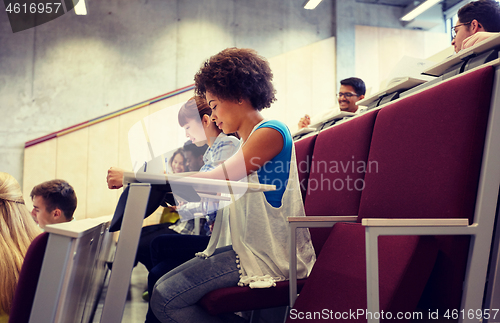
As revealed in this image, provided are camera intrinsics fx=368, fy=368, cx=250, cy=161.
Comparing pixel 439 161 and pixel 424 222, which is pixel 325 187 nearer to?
pixel 439 161

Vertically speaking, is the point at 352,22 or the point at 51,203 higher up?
the point at 352,22

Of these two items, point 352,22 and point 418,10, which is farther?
point 352,22

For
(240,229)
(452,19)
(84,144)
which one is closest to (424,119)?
(240,229)

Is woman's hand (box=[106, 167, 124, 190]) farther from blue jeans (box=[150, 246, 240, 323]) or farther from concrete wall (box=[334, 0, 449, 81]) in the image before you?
concrete wall (box=[334, 0, 449, 81])

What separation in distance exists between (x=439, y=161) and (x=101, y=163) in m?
4.14

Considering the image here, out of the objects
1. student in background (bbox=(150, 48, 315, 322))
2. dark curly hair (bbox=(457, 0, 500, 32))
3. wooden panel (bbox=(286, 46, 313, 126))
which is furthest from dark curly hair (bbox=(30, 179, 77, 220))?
wooden panel (bbox=(286, 46, 313, 126))

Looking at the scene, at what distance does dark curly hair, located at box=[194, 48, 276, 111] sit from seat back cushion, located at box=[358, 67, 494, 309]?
386 mm

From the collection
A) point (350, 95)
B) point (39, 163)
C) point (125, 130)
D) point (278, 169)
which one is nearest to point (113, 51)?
point (125, 130)

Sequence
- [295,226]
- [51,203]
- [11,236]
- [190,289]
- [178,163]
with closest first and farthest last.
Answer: [190,289], [295,226], [11,236], [51,203], [178,163]

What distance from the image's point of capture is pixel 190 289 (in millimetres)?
958

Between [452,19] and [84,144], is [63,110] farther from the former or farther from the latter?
[452,19]

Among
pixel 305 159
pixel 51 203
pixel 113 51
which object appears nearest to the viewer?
pixel 305 159

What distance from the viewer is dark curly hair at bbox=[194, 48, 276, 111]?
1.12m

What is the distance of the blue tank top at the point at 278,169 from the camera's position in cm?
104
